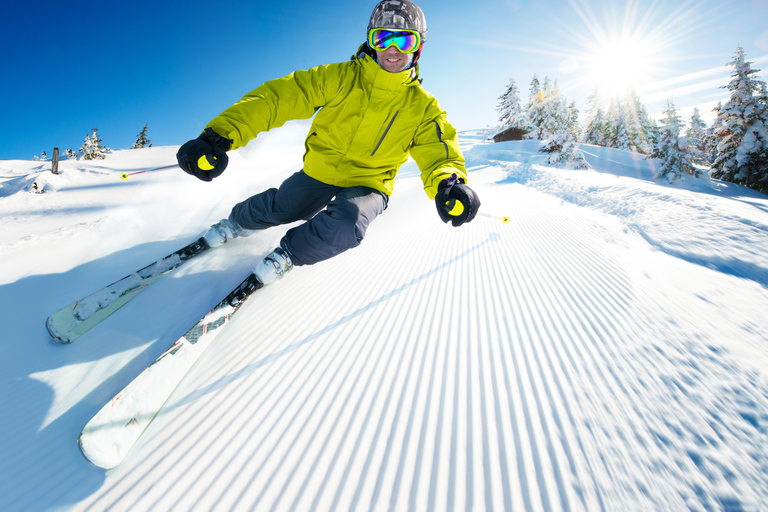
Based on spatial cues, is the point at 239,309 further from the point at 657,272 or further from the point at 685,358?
the point at 657,272

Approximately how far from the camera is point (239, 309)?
1.94m

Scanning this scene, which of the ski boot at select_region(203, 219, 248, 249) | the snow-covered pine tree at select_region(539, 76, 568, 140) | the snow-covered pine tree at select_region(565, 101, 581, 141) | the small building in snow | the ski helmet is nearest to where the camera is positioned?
the ski helmet

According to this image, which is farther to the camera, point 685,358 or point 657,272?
point 657,272

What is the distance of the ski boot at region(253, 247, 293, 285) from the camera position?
202cm

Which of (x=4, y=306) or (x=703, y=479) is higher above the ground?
(x=4, y=306)

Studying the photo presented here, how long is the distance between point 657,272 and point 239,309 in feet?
11.8

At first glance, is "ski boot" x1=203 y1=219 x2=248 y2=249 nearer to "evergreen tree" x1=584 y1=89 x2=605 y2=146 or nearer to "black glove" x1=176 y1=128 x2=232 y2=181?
"black glove" x1=176 y1=128 x2=232 y2=181

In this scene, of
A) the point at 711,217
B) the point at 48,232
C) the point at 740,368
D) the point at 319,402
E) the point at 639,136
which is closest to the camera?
the point at 319,402

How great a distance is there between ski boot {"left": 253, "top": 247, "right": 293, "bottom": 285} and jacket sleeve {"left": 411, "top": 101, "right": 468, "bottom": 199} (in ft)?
3.92

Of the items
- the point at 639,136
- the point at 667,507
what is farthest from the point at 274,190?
the point at 639,136

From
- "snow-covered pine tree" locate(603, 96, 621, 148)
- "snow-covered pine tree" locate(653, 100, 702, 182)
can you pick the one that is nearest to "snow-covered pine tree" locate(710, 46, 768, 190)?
"snow-covered pine tree" locate(653, 100, 702, 182)

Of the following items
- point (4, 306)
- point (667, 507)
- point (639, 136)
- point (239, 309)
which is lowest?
point (667, 507)

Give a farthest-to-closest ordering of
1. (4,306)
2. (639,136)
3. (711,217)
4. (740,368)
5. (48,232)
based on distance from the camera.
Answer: (639,136)
(711,217)
(48,232)
(4,306)
(740,368)

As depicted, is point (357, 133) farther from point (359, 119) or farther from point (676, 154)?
point (676, 154)
